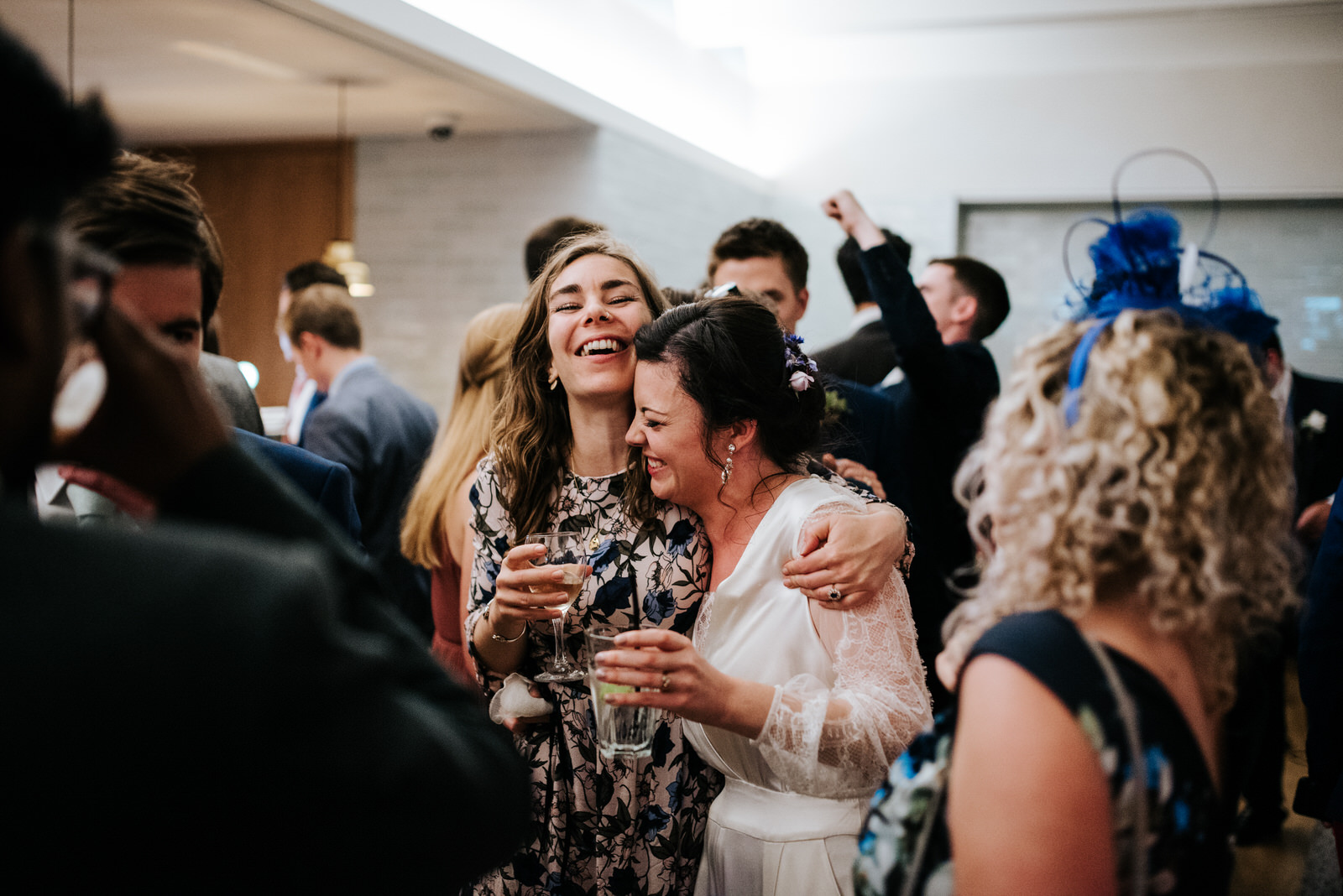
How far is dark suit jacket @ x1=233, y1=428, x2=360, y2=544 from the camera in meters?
1.55

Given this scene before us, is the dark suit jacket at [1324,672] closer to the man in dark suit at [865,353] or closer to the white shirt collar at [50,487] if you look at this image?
the man in dark suit at [865,353]

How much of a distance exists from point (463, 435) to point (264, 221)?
5.30 m

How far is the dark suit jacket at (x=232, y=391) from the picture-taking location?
2.35m

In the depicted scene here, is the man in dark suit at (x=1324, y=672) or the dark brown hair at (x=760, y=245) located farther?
the dark brown hair at (x=760, y=245)

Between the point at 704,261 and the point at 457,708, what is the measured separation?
676 centimetres

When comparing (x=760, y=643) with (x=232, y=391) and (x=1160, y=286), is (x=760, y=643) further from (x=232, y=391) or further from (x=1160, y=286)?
(x=232, y=391)

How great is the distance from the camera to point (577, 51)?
5500 mm

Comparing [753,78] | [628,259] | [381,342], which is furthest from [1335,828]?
[753,78]

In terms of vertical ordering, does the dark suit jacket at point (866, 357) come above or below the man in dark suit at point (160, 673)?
above

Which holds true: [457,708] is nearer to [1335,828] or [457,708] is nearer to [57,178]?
[57,178]

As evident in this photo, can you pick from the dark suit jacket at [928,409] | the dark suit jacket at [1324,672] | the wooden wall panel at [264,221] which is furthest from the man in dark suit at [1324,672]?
the wooden wall panel at [264,221]

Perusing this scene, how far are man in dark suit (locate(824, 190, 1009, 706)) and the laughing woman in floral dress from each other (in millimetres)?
1278

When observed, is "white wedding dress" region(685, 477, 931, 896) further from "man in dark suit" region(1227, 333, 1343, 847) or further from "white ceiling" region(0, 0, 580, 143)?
"white ceiling" region(0, 0, 580, 143)

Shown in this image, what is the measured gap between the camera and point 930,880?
0.96m
